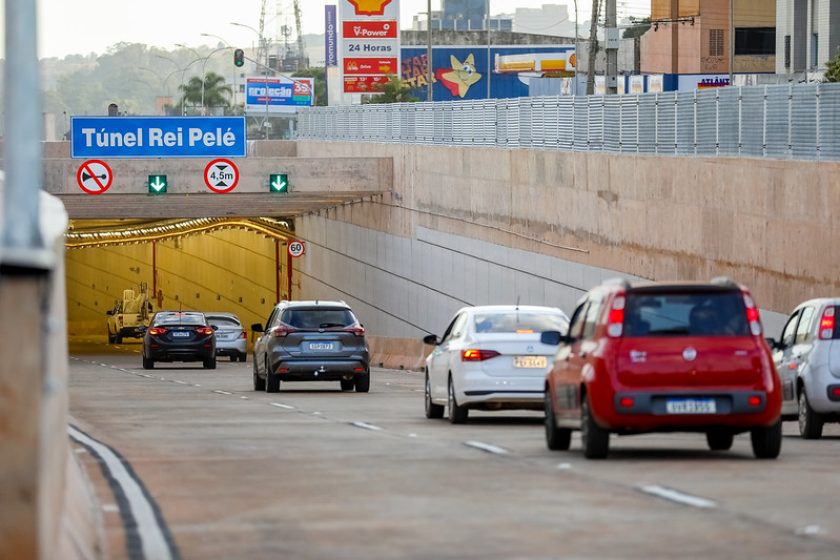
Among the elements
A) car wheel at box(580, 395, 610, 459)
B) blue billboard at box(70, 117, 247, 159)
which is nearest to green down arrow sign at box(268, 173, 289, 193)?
blue billboard at box(70, 117, 247, 159)

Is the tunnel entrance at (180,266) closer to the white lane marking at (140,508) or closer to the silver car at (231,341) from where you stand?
the silver car at (231,341)

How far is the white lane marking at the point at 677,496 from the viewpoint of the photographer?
13.6 m

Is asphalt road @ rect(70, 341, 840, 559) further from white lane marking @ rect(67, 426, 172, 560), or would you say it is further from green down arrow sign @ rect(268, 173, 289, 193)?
green down arrow sign @ rect(268, 173, 289, 193)

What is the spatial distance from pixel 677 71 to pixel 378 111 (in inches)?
2359

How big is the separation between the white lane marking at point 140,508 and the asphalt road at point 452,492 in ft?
0.36

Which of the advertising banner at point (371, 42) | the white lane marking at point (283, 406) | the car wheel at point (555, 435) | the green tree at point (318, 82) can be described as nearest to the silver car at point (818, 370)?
the car wheel at point (555, 435)

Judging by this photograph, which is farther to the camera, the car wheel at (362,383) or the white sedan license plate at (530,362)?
the car wheel at (362,383)

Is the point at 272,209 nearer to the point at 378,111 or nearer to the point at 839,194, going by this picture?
the point at 378,111

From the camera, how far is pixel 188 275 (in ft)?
359

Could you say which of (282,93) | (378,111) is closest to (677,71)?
(282,93)

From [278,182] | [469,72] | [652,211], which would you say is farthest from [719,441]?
[469,72]

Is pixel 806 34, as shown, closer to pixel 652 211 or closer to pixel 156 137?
pixel 156 137

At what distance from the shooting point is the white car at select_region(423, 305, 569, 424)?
24.0 m

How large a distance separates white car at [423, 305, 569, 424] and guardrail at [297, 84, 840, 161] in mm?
8954
